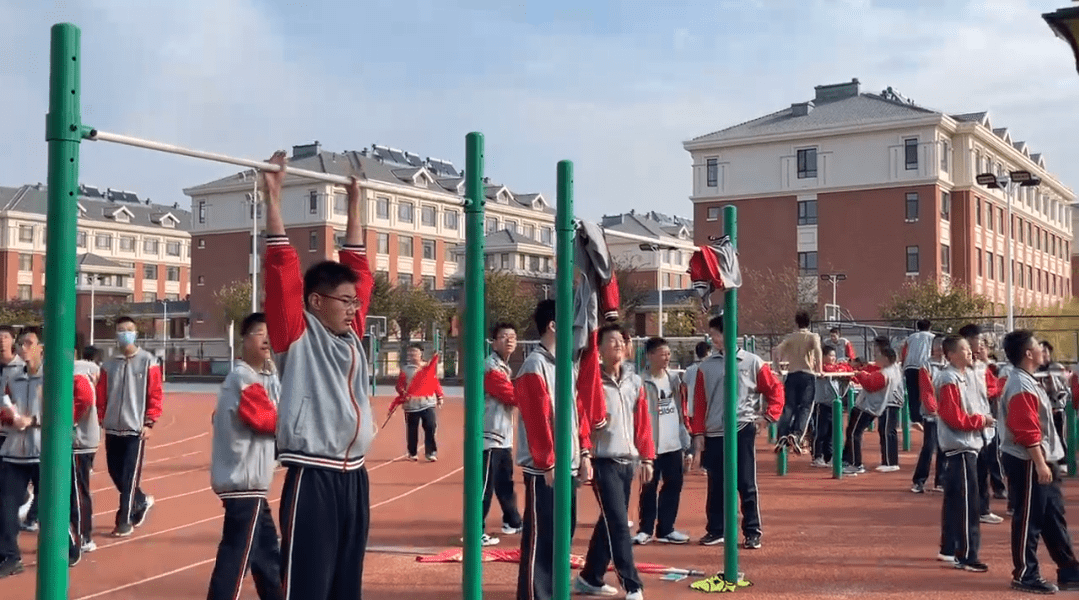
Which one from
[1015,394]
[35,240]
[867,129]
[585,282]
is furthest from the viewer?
[35,240]

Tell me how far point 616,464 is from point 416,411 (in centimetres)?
1113

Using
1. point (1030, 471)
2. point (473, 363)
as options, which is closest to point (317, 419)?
point (473, 363)

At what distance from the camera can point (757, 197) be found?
57.9 metres

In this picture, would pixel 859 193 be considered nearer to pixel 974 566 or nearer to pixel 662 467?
pixel 662 467

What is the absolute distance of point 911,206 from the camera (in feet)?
180

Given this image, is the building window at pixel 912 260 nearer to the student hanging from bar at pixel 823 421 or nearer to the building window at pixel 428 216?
the building window at pixel 428 216

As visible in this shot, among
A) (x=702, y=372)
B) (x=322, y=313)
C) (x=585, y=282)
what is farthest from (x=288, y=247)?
(x=702, y=372)

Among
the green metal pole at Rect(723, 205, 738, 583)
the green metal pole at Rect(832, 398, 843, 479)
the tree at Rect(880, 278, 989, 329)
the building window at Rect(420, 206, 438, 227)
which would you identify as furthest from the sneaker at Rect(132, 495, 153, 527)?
the building window at Rect(420, 206, 438, 227)

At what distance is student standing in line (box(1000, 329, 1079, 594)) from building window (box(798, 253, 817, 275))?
49739 mm

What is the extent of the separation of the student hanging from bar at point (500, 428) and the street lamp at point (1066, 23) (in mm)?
6118

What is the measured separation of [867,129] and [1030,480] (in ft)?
161

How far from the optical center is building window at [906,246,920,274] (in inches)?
2173

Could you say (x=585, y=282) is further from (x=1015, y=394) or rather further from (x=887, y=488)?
(x=887, y=488)

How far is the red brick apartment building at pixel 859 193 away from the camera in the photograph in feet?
180
